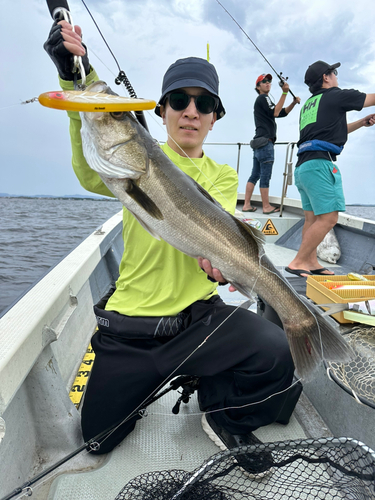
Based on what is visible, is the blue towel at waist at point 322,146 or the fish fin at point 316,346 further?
the blue towel at waist at point 322,146

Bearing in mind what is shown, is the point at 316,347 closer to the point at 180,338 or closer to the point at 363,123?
the point at 180,338

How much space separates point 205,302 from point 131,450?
1.07 m

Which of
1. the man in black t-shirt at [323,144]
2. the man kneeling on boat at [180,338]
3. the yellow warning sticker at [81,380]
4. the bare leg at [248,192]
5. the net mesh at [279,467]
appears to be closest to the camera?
the net mesh at [279,467]

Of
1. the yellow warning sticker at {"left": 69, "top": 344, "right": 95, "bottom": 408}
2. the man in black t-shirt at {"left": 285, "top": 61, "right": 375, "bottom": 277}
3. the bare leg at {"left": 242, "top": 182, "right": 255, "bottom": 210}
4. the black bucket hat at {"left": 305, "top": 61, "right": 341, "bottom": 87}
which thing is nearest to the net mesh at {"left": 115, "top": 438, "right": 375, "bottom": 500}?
the yellow warning sticker at {"left": 69, "top": 344, "right": 95, "bottom": 408}

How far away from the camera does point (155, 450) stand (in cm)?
217

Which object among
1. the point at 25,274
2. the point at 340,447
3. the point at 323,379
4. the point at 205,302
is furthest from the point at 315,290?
the point at 25,274

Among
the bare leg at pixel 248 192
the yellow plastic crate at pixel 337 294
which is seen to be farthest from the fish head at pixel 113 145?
the bare leg at pixel 248 192

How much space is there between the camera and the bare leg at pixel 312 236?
4.58 meters

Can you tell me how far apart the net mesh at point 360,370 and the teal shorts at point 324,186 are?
2368 mm

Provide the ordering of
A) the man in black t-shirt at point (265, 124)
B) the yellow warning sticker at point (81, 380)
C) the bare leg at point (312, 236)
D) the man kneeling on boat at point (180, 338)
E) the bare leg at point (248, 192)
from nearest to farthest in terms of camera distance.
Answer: the man kneeling on boat at point (180, 338) → the yellow warning sticker at point (81, 380) → the bare leg at point (312, 236) → the man in black t-shirt at point (265, 124) → the bare leg at point (248, 192)

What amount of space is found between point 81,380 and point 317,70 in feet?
15.5

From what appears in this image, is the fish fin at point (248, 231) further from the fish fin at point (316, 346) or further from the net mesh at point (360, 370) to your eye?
the net mesh at point (360, 370)

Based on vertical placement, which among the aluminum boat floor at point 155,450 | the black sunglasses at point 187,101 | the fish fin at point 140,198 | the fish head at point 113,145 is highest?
the black sunglasses at point 187,101

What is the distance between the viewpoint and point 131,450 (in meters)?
2.15
